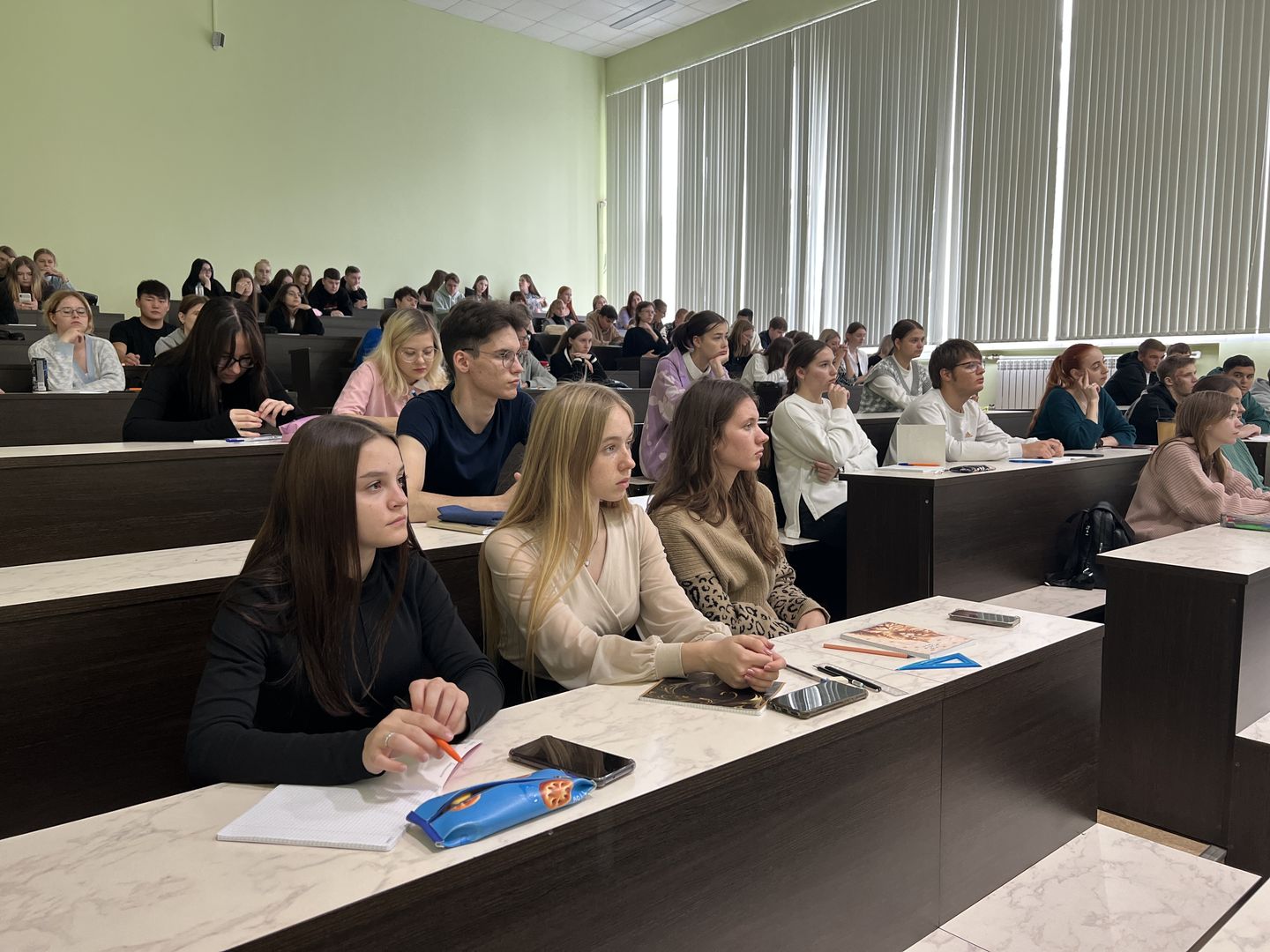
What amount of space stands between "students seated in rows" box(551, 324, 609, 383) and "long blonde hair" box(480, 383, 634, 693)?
16.9ft

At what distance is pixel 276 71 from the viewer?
10.5 m

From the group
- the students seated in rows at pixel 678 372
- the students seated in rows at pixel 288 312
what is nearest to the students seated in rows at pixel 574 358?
the students seated in rows at pixel 678 372

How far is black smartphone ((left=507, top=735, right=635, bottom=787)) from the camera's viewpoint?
1053mm

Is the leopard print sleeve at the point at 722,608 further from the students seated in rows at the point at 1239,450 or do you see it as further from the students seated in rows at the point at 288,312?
the students seated in rows at the point at 288,312

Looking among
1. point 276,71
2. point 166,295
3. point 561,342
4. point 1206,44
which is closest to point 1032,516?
point 561,342

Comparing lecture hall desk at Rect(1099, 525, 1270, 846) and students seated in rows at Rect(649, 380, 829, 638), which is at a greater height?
students seated in rows at Rect(649, 380, 829, 638)

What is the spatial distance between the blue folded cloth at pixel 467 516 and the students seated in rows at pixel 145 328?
4.45 metres

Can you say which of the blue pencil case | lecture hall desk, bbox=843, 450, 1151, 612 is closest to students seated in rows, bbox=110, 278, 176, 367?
lecture hall desk, bbox=843, 450, 1151, 612

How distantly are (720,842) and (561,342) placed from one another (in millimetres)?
6135

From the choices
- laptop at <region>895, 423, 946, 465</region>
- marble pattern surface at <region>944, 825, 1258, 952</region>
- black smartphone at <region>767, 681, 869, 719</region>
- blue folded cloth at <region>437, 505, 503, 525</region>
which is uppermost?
laptop at <region>895, 423, 946, 465</region>

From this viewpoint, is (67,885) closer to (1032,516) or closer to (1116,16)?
(1032,516)

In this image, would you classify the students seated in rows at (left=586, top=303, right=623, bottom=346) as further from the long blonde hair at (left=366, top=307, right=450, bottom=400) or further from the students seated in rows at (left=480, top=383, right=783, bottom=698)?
the students seated in rows at (left=480, top=383, right=783, bottom=698)

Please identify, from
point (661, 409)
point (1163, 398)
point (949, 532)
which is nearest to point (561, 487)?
point (949, 532)

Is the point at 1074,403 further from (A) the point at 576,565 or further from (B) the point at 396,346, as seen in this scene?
(A) the point at 576,565
